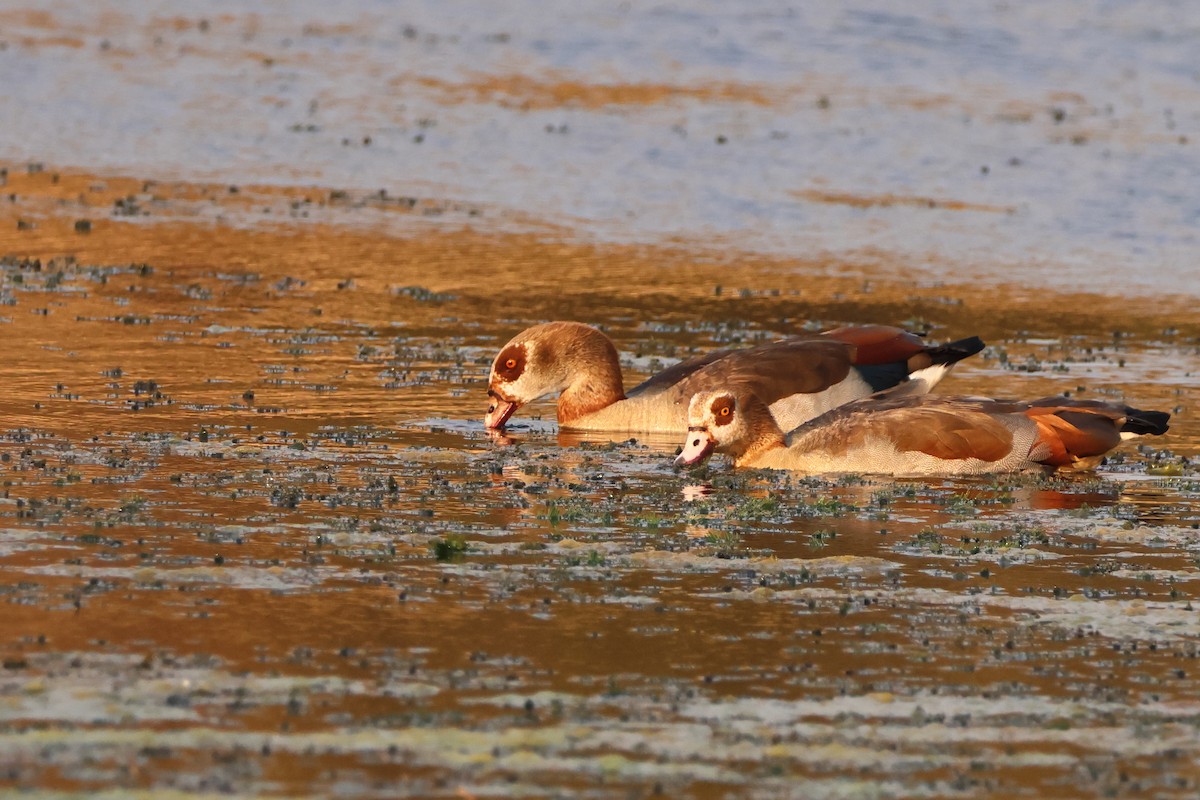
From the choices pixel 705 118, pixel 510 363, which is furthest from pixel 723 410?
pixel 705 118

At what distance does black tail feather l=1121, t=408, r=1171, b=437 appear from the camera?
12.9 meters

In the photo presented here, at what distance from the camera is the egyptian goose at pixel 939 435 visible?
42.1 feet

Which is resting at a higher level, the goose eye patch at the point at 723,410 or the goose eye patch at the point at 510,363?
the goose eye patch at the point at 510,363

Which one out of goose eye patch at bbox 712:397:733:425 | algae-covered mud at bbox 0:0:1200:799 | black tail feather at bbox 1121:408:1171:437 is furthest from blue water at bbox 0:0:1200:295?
goose eye patch at bbox 712:397:733:425

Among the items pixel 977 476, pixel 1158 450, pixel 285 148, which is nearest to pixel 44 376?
pixel 977 476

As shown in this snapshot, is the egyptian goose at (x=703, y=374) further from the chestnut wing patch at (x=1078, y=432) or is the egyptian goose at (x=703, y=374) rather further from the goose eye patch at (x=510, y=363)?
the chestnut wing patch at (x=1078, y=432)

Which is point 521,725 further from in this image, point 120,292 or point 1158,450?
point 120,292

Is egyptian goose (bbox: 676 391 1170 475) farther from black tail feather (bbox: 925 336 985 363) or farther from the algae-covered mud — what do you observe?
black tail feather (bbox: 925 336 985 363)

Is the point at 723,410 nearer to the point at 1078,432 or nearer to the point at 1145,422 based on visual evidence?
the point at 1078,432

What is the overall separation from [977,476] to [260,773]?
6920 mm

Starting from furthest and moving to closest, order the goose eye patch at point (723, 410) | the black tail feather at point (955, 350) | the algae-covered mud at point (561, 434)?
the black tail feather at point (955, 350)
the goose eye patch at point (723, 410)
the algae-covered mud at point (561, 434)

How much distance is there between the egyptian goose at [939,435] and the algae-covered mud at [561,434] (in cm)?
33

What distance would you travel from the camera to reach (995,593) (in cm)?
959

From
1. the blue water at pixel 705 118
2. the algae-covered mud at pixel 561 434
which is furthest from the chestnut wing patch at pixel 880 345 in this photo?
the blue water at pixel 705 118
